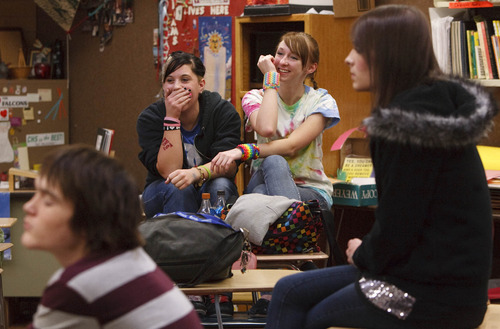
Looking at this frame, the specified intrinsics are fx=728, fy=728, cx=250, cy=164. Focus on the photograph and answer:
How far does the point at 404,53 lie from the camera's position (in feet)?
5.53

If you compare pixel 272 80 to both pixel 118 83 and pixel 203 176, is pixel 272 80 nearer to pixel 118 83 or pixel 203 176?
pixel 203 176

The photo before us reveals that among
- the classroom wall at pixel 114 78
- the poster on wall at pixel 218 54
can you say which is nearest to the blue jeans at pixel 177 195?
the poster on wall at pixel 218 54

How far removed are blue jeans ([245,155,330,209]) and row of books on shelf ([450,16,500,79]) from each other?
36.1 inches

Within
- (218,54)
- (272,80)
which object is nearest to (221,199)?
(272,80)

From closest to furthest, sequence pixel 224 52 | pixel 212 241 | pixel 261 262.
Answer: pixel 212 241
pixel 261 262
pixel 224 52

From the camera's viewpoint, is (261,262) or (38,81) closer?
(261,262)

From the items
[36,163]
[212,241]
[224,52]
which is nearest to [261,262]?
[212,241]

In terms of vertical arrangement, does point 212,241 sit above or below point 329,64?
below

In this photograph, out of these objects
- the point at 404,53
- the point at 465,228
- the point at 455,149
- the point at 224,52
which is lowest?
the point at 465,228

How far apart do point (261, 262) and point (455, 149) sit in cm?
118

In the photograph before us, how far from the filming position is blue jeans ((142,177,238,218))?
2963mm

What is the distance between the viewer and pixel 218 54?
4.59 meters

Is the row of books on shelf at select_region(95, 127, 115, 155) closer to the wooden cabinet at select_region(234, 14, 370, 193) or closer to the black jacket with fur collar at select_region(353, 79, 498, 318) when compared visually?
the wooden cabinet at select_region(234, 14, 370, 193)

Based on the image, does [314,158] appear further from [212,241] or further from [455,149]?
[455,149]
